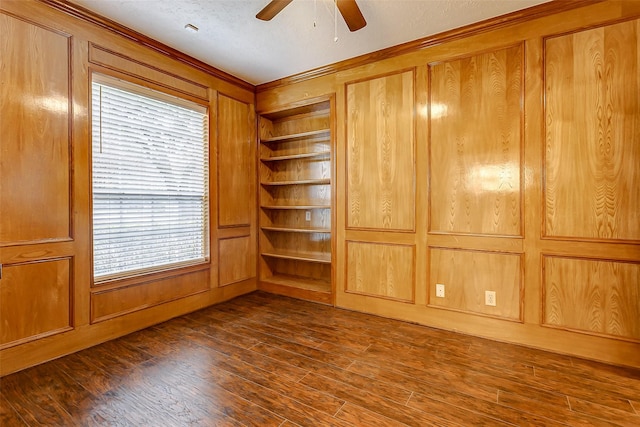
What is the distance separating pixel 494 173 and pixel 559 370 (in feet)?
5.06

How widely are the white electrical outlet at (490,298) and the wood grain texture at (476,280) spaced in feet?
0.07

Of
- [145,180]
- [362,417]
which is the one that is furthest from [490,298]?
[145,180]

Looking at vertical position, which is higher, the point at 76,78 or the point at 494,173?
the point at 76,78

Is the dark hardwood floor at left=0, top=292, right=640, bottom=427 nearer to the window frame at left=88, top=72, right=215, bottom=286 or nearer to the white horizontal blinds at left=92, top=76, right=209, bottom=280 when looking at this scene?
the window frame at left=88, top=72, right=215, bottom=286

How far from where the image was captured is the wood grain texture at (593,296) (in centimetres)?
227

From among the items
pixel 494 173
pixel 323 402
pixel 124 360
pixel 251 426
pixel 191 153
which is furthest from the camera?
pixel 191 153

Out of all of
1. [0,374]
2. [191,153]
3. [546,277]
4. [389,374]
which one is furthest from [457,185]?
[0,374]

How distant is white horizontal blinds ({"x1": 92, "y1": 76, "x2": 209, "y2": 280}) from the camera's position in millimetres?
2668

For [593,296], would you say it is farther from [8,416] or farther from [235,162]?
[8,416]

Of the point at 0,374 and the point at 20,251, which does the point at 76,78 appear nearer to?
the point at 20,251

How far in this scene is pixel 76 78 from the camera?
248cm

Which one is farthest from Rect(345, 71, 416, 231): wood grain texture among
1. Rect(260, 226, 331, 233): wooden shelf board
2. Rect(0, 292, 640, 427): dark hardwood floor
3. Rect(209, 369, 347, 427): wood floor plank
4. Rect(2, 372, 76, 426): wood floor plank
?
Rect(2, 372, 76, 426): wood floor plank

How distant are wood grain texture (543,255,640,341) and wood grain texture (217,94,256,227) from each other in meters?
3.18

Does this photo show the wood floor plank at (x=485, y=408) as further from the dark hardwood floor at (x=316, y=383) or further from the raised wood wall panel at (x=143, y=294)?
the raised wood wall panel at (x=143, y=294)
